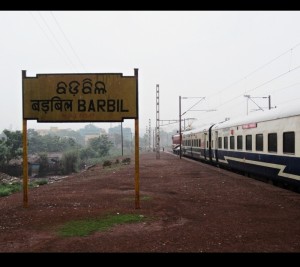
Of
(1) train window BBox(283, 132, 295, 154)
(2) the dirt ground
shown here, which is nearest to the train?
(1) train window BBox(283, 132, 295, 154)

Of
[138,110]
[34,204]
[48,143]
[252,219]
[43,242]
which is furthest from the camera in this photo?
[48,143]

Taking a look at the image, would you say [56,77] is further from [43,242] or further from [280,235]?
[280,235]

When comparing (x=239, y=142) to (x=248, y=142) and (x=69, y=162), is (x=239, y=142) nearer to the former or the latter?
(x=248, y=142)

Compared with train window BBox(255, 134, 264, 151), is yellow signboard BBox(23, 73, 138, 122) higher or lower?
higher

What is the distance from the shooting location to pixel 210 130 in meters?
27.1

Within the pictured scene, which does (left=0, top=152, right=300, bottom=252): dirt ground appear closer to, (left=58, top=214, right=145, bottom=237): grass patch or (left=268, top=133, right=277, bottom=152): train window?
(left=58, top=214, right=145, bottom=237): grass patch

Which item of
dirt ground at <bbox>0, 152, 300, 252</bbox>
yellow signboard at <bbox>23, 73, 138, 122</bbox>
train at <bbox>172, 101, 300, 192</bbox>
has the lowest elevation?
dirt ground at <bbox>0, 152, 300, 252</bbox>

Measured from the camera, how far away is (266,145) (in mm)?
15047

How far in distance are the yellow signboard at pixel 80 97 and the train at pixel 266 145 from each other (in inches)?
228

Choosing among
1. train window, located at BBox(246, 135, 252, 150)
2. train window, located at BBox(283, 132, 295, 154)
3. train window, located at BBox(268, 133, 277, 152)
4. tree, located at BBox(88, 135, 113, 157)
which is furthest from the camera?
tree, located at BBox(88, 135, 113, 157)

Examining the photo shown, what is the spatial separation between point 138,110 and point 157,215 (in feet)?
9.72

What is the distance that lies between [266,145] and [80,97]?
27.0ft

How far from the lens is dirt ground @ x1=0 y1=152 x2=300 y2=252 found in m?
6.61
